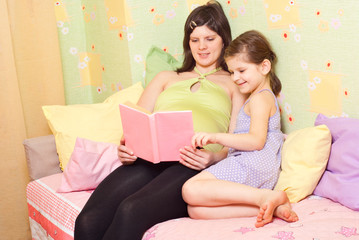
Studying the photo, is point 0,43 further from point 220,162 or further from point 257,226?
point 257,226

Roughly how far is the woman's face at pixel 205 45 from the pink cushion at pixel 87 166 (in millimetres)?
572

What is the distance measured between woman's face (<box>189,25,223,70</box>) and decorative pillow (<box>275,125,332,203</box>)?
2.02 ft

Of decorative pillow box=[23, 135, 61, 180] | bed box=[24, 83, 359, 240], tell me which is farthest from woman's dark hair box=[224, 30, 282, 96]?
decorative pillow box=[23, 135, 61, 180]

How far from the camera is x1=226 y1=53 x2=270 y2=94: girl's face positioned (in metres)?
1.74

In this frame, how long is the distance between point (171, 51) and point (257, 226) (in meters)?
1.22

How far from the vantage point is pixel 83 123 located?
213 centimetres

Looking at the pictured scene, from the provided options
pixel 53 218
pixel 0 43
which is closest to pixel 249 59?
pixel 53 218

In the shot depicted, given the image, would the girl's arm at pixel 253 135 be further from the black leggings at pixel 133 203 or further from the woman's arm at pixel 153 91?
the woman's arm at pixel 153 91

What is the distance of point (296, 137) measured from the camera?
1674mm

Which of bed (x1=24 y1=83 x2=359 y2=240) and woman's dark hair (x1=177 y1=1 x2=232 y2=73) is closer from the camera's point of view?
bed (x1=24 y1=83 x2=359 y2=240)

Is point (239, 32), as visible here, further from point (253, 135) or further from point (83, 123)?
point (83, 123)

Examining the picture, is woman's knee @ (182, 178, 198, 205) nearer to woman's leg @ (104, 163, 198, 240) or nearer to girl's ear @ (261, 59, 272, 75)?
woman's leg @ (104, 163, 198, 240)

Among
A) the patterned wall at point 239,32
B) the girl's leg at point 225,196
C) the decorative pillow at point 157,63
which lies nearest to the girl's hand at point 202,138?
the girl's leg at point 225,196

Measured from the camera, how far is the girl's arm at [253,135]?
1579mm
